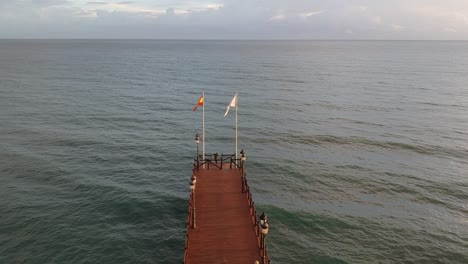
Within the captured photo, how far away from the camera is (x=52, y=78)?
105250 millimetres

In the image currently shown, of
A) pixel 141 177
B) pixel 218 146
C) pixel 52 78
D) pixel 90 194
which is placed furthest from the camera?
pixel 52 78

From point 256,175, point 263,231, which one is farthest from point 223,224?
point 256,175

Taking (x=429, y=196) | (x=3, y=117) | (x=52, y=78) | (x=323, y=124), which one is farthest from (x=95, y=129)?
(x=52, y=78)

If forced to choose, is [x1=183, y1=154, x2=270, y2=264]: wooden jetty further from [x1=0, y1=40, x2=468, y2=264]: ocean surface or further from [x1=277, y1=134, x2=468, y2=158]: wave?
[x1=277, y1=134, x2=468, y2=158]: wave

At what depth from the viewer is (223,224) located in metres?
22.6

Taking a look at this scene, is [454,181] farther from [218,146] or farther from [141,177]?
[141,177]

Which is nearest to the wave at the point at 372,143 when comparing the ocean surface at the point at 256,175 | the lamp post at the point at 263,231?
the ocean surface at the point at 256,175

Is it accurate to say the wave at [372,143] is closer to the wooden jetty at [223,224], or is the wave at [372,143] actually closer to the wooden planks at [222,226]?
the wooden jetty at [223,224]

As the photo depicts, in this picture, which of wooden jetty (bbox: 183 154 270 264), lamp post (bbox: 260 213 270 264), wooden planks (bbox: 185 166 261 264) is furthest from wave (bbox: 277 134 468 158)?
lamp post (bbox: 260 213 270 264)

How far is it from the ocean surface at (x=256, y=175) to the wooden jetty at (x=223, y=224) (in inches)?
166

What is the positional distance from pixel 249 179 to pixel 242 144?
1136cm

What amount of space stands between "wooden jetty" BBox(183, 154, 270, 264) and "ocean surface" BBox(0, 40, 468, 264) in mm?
4216

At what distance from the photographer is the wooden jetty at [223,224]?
1950 cm

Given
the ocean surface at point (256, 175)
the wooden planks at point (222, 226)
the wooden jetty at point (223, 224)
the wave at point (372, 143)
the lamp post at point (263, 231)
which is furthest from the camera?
the wave at point (372, 143)
